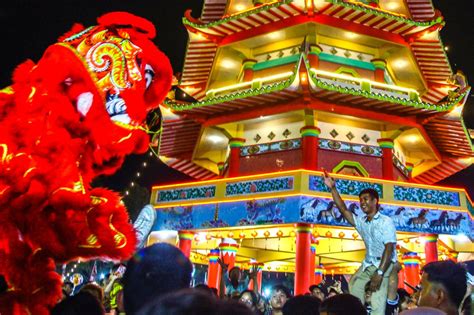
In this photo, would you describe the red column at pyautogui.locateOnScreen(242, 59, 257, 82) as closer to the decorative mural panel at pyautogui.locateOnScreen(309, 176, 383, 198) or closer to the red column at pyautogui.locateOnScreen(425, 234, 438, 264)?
the decorative mural panel at pyautogui.locateOnScreen(309, 176, 383, 198)

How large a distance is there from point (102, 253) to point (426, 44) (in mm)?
15582

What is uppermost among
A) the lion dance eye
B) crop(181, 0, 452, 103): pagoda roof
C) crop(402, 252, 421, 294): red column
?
crop(181, 0, 452, 103): pagoda roof

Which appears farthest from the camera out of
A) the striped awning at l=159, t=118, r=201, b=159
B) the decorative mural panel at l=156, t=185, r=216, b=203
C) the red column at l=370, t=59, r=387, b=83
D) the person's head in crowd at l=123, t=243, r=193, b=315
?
the striped awning at l=159, t=118, r=201, b=159

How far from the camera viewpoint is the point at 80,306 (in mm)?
2959

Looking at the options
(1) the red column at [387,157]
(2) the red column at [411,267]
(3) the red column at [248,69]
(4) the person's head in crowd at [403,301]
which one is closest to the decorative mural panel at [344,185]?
(1) the red column at [387,157]

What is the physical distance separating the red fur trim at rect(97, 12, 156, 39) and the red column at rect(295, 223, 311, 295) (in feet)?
28.6

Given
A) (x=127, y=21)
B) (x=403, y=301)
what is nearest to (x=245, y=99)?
(x=403, y=301)

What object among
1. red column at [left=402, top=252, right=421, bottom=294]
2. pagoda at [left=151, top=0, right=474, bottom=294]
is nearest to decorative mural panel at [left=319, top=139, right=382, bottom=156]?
pagoda at [left=151, top=0, right=474, bottom=294]

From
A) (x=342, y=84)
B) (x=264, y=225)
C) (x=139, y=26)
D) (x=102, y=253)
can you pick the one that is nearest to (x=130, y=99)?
(x=139, y=26)

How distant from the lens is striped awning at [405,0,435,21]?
18031mm

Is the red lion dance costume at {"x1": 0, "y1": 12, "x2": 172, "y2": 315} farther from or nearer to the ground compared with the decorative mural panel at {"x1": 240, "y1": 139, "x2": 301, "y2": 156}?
nearer to the ground

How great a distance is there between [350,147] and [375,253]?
11.0m

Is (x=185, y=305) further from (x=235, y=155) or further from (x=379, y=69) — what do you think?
(x=379, y=69)

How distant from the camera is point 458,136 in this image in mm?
16844
